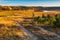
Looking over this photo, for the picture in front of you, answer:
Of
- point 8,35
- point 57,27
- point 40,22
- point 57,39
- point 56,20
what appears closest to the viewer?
point 57,39

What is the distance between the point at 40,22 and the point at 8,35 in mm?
8353

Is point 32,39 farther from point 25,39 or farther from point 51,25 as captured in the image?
point 51,25

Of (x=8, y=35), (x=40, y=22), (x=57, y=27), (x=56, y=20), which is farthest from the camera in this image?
(x=40, y=22)

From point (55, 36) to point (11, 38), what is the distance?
9.11ft

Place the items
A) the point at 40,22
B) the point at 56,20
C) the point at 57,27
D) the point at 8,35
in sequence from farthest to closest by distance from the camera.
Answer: the point at 40,22
the point at 56,20
the point at 57,27
the point at 8,35

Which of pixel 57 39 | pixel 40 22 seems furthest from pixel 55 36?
pixel 40 22

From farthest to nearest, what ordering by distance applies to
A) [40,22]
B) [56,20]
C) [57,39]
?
[40,22] → [56,20] → [57,39]

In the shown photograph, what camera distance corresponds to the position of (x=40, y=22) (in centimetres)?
2770

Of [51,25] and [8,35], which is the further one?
[51,25]

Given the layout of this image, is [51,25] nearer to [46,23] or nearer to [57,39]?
[46,23]

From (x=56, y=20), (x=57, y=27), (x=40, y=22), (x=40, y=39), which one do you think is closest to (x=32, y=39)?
(x=40, y=39)

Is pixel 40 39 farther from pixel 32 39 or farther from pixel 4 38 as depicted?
pixel 4 38

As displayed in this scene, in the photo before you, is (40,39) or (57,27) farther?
(57,27)

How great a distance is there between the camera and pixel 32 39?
17.8 meters
